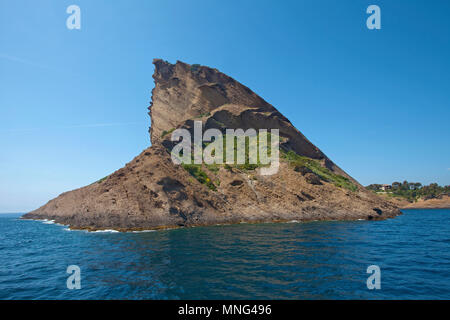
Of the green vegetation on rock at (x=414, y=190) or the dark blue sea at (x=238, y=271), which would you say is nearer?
the dark blue sea at (x=238, y=271)

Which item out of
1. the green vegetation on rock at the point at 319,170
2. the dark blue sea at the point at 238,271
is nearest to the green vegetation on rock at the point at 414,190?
the green vegetation on rock at the point at 319,170

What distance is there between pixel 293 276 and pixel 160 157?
140 ft

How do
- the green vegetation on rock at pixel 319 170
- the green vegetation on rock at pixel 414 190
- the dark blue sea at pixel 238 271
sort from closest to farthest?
the dark blue sea at pixel 238 271, the green vegetation on rock at pixel 319 170, the green vegetation on rock at pixel 414 190

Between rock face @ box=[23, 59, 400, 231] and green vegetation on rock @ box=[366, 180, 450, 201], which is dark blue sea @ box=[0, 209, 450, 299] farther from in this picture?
green vegetation on rock @ box=[366, 180, 450, 201]

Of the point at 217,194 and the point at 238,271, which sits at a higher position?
the point at 217,194

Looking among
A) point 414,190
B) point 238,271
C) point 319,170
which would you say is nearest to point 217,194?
point 319,170

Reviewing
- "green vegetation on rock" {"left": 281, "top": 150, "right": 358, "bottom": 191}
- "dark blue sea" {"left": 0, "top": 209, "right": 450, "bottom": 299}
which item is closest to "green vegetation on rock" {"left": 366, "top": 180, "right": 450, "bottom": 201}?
"green vegetation on rock" {"left": 281, "top": 150, "right": 358, "bottom": 191}

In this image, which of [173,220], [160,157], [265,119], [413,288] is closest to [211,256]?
[413,288]

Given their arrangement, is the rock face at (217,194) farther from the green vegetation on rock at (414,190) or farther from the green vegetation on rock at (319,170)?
the green vegetation on rock at (414,190)

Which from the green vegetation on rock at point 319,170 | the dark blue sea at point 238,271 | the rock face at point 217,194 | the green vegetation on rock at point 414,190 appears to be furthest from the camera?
the green vegetation on rock at point 414,190

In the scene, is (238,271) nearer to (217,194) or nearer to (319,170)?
(217,194)

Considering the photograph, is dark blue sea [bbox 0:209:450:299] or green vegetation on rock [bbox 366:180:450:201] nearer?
dark blue sea [bbox 0:209:450:299]

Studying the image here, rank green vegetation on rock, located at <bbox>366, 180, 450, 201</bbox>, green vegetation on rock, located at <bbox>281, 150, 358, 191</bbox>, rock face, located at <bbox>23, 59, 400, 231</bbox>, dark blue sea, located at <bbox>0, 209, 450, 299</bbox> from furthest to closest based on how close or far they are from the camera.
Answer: green vegetation on rock, located at <bbox>366, 180, 450, 201</bbox> → green vegetation on rock, located at <bbox>281, 150, 358, 191</bbox> → rock face, located at <bbox>23, 59, 400, 231</bbox> → dark blue sea, located at <bbox>0, 209, 450, 299</bbox>
